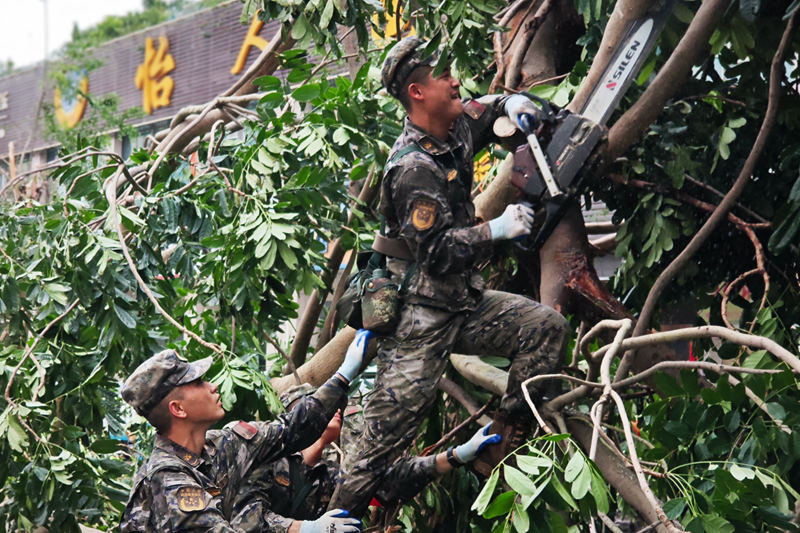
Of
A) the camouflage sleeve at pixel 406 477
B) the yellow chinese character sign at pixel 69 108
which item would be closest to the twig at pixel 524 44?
the camouflage sleeve at pixel 406 477

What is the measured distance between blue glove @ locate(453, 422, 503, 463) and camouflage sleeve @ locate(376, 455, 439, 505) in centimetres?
11

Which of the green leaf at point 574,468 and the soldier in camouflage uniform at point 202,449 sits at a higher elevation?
the green leaf at point 574,468

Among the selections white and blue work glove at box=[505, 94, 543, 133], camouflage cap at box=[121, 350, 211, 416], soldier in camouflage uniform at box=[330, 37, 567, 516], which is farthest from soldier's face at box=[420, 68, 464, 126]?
camouflage cap at box=[121, 350, 211, 416]

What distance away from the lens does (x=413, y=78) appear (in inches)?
141

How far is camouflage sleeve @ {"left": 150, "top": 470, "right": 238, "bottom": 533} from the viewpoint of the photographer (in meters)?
3.10

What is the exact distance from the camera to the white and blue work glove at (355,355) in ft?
12.1

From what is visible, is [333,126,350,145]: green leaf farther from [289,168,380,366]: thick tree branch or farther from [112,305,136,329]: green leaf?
[112,305,136,329]: green leaf

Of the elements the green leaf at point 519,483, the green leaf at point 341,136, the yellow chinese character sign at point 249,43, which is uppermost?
the green leaf at point 341,136

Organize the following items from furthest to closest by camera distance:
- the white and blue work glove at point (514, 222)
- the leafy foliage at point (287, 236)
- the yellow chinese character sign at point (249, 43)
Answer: the yellow chinese character sign at point (249, 43), the leafy foliage at point (287, 236), the white and blue work glove at point (514, 222)

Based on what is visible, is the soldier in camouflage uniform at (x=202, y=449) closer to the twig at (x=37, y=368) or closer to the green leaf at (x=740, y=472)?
the twig at (x=37, y=368)

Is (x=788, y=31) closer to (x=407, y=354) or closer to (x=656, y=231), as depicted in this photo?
(x=656, y=231)

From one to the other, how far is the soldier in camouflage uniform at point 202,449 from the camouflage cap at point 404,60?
3.16ft

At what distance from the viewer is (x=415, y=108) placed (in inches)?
141

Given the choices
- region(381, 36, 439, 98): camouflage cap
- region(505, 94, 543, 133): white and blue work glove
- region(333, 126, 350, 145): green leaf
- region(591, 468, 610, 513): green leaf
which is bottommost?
region(591, 468, 610, 513): green leaf
